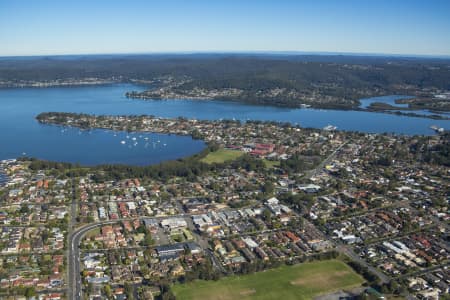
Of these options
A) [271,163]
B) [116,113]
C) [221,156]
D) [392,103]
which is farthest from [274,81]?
[271,163]

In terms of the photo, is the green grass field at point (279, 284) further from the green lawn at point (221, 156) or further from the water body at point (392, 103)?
the water body at point (392, 103)

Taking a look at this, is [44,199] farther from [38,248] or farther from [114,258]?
[114,258]

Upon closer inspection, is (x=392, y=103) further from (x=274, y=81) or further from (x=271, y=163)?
(x=271, y=163)

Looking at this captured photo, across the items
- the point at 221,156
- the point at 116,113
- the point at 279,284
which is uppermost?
the point at 116,113

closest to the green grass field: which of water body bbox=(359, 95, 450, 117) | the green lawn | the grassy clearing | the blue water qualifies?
the grassy clearing

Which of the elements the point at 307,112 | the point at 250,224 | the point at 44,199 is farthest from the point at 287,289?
the point at 307,112

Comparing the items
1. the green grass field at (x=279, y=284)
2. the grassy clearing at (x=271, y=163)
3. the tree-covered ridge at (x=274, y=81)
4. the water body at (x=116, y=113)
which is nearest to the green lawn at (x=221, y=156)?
the water body at (x=116, y=113)
